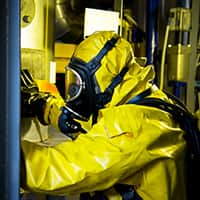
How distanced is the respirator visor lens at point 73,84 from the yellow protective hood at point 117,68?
2.3 inches

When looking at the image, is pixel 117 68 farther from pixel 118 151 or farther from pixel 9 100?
pixel 9 100

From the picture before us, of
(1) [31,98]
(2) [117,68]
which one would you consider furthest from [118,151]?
(1) [31,98]

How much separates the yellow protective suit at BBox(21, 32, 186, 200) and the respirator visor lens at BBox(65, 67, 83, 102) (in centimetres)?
7

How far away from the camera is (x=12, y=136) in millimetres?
633

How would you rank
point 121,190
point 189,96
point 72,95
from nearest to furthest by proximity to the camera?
point 121,190
point 72,95
point 189,96

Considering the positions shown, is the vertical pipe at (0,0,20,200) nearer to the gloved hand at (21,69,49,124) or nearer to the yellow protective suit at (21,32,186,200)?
the yellow protective suit at (21,32,186,200)

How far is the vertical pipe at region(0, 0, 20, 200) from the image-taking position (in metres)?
0.61

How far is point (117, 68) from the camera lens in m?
1.22

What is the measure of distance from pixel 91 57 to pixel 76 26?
65.5 inches

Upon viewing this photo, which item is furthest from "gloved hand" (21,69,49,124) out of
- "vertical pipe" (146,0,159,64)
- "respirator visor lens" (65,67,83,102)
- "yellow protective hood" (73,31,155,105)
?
"vertical pipe" (146,0,159,64)

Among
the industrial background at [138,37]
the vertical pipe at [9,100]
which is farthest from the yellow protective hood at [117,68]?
the vertical pipe at [9,100]

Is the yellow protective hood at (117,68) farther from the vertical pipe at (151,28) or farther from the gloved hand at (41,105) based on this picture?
the vertical pipe at (151,28)

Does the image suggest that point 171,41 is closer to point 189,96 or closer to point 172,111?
point 189,96

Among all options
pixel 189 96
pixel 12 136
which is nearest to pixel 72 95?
pixel 12 136
